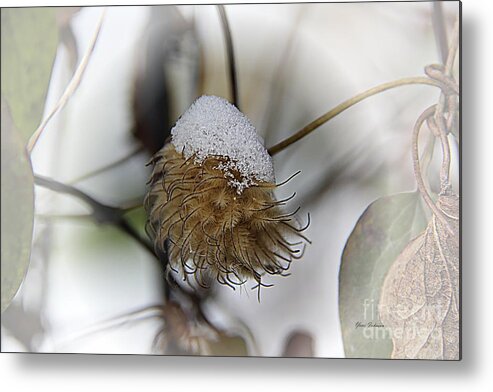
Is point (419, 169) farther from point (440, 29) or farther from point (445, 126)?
point (440, 29)

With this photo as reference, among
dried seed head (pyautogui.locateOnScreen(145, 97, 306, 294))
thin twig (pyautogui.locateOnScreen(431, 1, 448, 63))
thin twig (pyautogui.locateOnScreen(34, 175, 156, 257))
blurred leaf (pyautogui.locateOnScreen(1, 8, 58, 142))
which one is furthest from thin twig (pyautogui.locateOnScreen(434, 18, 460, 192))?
blurred leaf (pyautogui.locateOnScreen(1, 8, 58, 142))

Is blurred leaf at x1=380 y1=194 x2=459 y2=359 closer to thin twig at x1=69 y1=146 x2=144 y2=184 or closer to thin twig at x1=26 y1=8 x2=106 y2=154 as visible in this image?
thin twig at x1=69 y1=146 x2=144 y2=184

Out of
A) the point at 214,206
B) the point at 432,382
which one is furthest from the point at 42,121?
the point at 432,382

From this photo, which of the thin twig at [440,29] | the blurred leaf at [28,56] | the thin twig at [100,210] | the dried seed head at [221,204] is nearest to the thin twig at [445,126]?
the thin twig at [440,29]

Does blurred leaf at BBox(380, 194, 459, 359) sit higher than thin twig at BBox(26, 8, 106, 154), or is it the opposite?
thin twig at BBox(26, 8, 106, 154)

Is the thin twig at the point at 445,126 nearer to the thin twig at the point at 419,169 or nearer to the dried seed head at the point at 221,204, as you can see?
the thin twig at the point at 419,169

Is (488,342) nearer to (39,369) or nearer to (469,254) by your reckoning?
(469,254)
